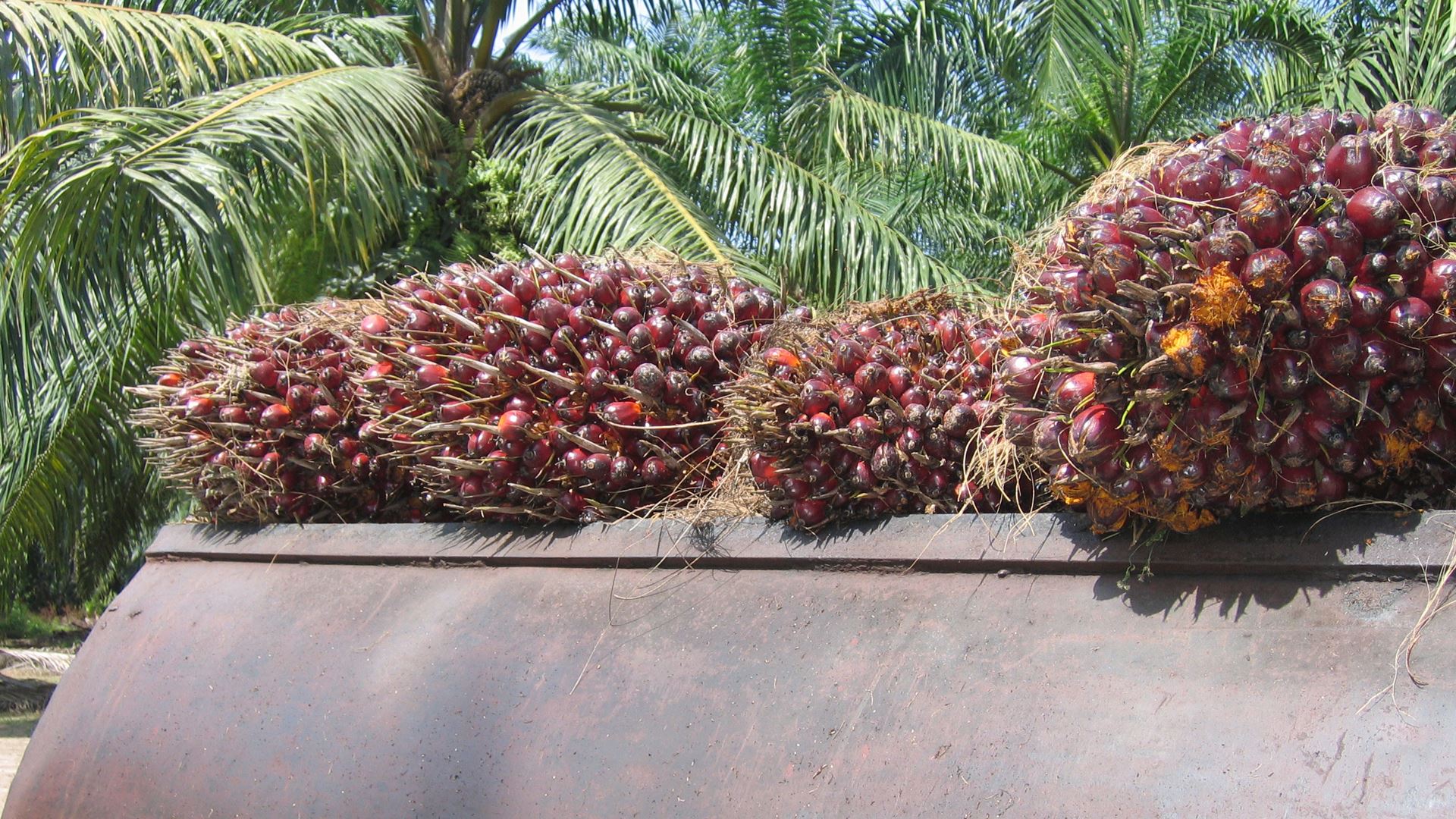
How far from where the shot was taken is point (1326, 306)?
1.41 m

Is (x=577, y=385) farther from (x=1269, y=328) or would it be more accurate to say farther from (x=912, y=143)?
(x=912, y=143)

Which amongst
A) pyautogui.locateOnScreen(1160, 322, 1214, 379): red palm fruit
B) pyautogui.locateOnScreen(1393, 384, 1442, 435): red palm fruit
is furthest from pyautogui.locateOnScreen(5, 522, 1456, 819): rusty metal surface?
pyautogui.locateOnScreen(1160, 322, 1214, 379): red palm fruit

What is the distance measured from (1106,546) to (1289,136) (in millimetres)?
615

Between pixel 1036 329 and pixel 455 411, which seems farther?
pixel 455 411

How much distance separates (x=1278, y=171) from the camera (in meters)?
1.49

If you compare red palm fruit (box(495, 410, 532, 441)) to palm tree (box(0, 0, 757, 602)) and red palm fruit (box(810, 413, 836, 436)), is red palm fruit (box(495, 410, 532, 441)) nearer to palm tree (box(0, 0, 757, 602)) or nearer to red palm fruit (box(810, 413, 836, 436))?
red palm fruit (box(810, 413, 836, 436))

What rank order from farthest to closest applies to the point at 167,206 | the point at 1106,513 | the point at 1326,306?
the point at 167,206 < the point at 1106,513 < the point at 1326,306

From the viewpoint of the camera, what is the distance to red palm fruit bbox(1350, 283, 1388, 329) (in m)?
1.42

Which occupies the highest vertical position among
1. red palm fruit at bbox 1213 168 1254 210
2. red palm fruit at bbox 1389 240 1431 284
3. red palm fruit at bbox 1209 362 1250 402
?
red palm fruit at bbox 1213 168 1254 210

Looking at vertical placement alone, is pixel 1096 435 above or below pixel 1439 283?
below

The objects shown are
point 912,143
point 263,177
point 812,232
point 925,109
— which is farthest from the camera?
point 925,109

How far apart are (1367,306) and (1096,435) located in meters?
0.35

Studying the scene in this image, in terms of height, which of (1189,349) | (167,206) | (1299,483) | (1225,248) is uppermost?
(167,206)

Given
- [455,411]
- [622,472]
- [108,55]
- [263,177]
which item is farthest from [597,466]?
[108,55]
